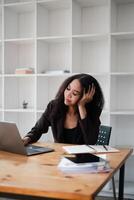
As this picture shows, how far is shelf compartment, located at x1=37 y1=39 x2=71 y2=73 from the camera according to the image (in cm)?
366

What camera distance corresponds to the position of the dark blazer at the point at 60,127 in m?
2.29

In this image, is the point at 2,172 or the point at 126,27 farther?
the point at 126,27

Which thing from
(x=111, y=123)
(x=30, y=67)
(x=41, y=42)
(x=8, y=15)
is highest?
(x=8, y=15)

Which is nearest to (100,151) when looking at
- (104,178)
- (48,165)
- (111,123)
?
(48,165)

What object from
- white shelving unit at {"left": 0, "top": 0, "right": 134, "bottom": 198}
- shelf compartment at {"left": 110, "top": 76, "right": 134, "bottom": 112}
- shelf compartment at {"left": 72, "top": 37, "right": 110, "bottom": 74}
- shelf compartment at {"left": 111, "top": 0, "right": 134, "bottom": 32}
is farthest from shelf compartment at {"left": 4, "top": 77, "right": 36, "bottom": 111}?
shelf compartment at {"left": 111, "top": 0, "right": 134, "bottom": 32}

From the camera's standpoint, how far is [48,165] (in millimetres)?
1491

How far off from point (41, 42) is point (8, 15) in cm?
56

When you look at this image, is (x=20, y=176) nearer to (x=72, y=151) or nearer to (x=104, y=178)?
(x=104, y=178)

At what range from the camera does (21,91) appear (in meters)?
Result: 3.94

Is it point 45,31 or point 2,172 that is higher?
point 45,31

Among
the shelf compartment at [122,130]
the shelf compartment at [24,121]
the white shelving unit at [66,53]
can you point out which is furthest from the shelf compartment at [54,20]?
the shelf compartment at [122,130]

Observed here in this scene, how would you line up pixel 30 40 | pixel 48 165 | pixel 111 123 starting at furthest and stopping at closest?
pixel 30 40, pixel 111 123, pixel 48 165

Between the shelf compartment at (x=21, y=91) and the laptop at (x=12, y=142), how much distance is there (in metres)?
1.91

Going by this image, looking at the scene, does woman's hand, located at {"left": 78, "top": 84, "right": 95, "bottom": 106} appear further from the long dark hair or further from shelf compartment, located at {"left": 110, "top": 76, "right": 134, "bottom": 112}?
shelf compartment, located at {"left": 110, "top": 76, "right": 134, "bottom": 112}
